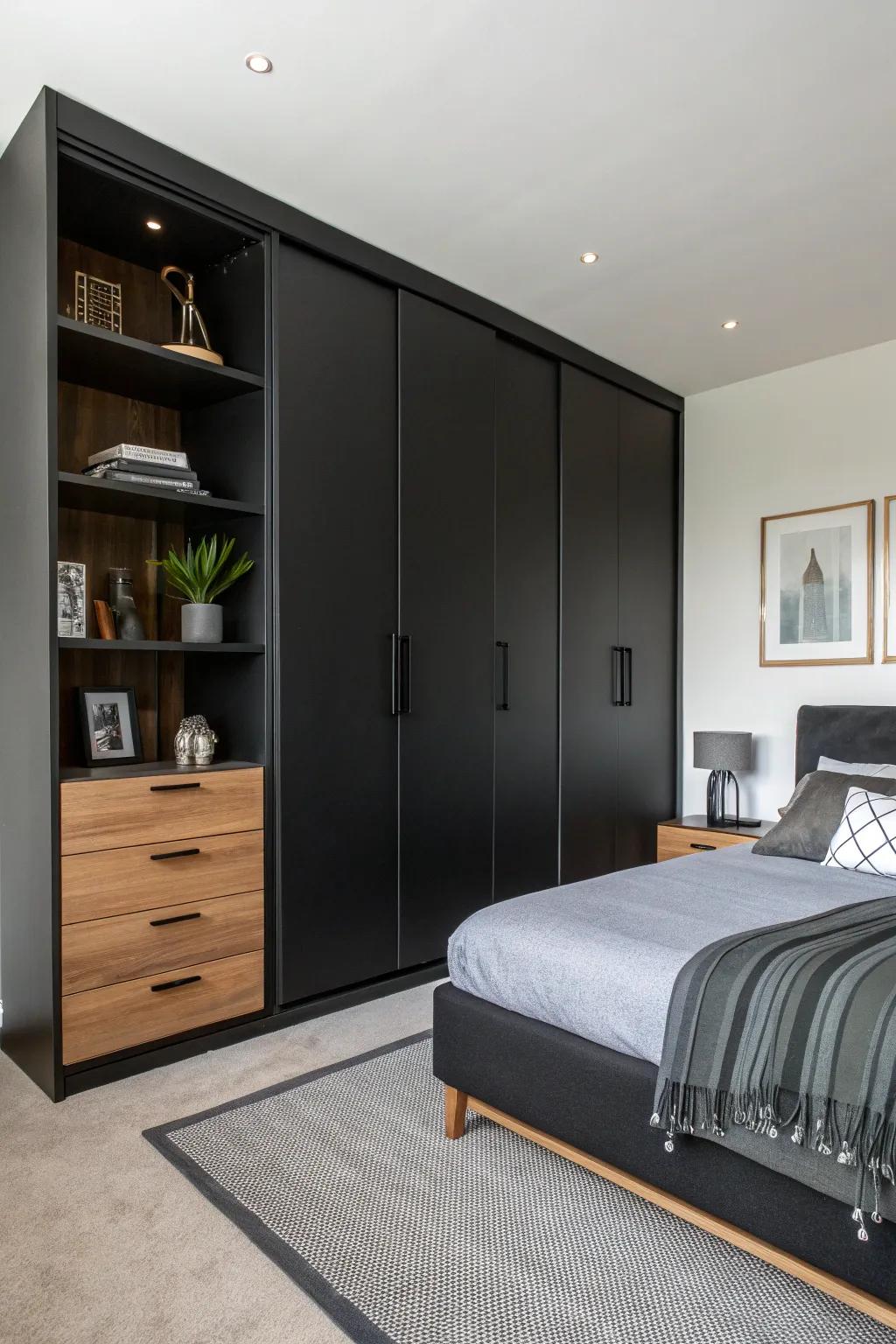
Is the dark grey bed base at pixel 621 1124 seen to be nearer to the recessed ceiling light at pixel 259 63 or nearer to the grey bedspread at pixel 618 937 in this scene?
the grey bedspread at pixel 618 937

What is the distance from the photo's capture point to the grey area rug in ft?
5.03

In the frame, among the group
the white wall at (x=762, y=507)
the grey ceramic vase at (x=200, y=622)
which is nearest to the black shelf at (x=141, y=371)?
the grey ceramic vase at (x=200, y=622)

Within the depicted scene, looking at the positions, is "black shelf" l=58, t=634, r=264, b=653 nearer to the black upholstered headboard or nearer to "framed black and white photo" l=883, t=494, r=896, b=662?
the black upholstered headboard

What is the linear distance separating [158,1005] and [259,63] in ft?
8.37

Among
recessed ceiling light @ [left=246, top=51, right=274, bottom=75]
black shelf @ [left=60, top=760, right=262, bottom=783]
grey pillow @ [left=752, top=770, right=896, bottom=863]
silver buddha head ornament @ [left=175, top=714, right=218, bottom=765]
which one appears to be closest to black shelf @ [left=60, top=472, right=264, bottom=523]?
silver buddha head ornament @ [left=175, top=714, right=218, bottom=765]

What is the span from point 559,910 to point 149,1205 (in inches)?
43.0

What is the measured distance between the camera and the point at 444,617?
3426 mm

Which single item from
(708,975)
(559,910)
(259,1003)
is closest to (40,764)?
(259,1003)

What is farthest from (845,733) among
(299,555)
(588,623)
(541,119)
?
(541,119)

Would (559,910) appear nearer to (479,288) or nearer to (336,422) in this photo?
(336,422)

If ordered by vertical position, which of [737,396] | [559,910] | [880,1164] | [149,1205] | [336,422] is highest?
[737,396]

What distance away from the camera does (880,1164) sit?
1.38 m

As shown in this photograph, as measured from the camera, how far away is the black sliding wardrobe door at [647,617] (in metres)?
4.38

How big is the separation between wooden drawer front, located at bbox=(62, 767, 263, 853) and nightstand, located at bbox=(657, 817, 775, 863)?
2.13 m
